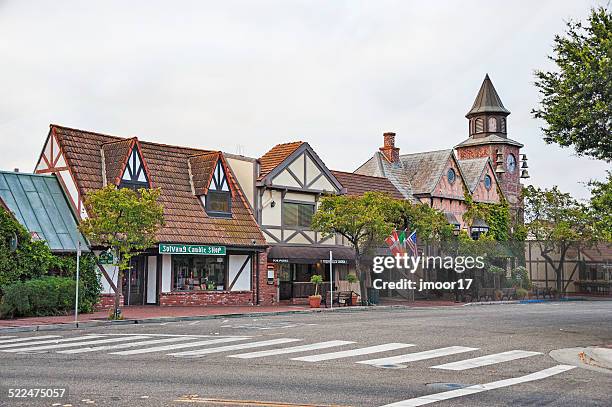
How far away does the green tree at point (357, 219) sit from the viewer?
3391 centimetres

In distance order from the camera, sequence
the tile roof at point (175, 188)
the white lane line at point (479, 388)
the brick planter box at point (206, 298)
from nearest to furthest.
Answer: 1. the white lane line at point (479, 388)
2. the tile roof at point (175, 188)
3. the brick planter box at point (206, 298)

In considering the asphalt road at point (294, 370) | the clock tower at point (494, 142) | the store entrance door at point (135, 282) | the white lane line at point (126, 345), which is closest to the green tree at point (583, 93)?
the asphalt road at point (294, 370)

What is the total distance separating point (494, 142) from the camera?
58812mm

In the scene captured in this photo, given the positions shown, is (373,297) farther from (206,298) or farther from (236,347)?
(236,347)

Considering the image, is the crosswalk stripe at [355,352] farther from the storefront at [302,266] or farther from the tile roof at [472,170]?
the tile roof at [472,170]

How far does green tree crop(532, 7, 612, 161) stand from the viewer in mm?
19266

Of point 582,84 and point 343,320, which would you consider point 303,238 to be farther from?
point 582,84

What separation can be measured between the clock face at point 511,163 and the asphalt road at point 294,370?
4009 cm

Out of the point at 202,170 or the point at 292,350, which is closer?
the point at 292,350

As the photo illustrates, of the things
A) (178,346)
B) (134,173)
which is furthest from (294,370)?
(134,173)

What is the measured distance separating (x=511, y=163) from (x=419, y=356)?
158ft

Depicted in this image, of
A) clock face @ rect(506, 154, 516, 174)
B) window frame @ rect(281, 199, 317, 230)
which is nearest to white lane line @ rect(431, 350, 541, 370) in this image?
window frame @ rect(281, 199, 317, 230)

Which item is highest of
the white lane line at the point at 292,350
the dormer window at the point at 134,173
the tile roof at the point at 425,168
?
the tile roof at the point at 425,168

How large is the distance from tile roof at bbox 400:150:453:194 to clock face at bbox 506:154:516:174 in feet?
38.1
